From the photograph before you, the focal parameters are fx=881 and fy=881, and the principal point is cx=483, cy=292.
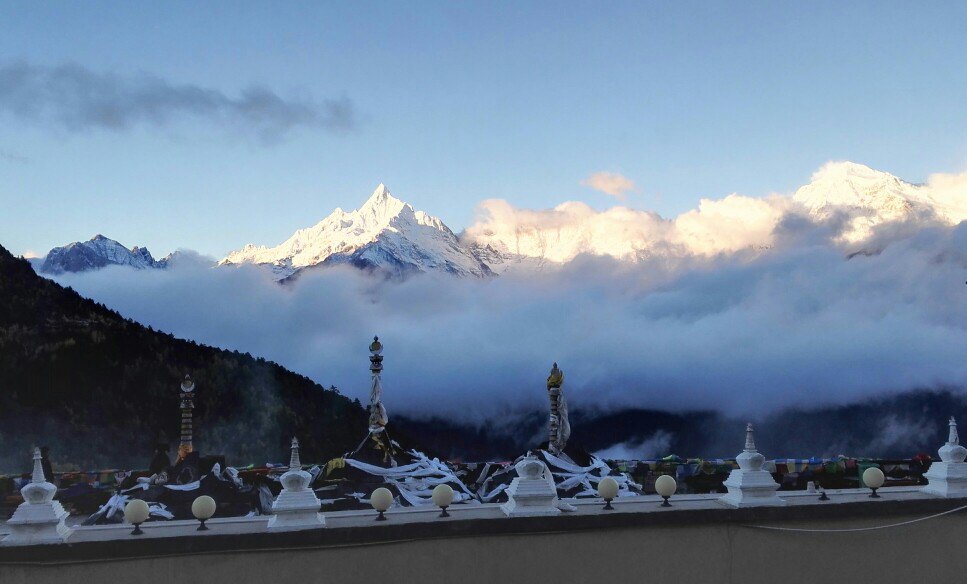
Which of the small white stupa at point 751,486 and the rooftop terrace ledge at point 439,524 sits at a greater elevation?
the small white stupa at point 751,486

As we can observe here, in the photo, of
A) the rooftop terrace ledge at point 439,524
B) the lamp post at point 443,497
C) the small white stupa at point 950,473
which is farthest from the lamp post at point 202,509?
the small white stupa at point 950,473

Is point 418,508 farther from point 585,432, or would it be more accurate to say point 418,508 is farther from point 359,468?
point 585,432

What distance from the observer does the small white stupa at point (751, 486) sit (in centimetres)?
848

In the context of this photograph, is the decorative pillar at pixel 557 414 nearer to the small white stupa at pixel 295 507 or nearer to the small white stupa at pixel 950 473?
the small white stupa at pixel 950 473

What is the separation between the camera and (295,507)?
25.1ft

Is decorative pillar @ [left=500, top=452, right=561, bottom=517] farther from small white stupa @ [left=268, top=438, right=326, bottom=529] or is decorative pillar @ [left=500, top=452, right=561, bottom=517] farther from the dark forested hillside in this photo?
the dark forested hillside

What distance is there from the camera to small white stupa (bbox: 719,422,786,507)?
848 centimetres

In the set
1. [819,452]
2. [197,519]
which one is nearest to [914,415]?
[819,452]

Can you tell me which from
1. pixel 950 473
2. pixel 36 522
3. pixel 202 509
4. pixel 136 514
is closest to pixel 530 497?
pixel 202 509

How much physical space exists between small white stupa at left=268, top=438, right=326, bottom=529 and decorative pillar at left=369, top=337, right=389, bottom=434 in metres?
12.2

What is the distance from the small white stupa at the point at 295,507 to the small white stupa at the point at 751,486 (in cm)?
394

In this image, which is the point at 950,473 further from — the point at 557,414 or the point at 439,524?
the point at 557,414

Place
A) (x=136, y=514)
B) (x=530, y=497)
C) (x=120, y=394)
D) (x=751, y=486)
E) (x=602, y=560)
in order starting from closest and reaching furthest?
1. (x=136, y=514)
2. (x=602, y=560)
3. (x=530, y=497)
4. (x=751, y=486)
5. (x=120, y=394)

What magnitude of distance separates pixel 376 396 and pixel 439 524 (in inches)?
501
